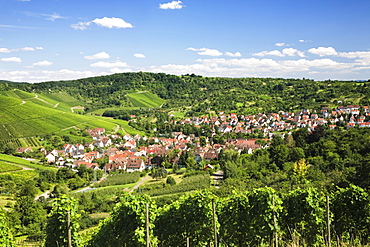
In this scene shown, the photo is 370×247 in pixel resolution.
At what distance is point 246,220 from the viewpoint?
470 inches

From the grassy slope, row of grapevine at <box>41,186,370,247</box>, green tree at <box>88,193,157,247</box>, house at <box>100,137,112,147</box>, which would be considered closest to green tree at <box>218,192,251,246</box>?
row of grapevine at <box>41,186,370,247</box>

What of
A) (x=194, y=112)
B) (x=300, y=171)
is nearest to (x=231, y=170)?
(x=300, y=171)

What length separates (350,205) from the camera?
1245 centimetres

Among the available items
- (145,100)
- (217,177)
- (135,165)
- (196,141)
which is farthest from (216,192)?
(145,100)

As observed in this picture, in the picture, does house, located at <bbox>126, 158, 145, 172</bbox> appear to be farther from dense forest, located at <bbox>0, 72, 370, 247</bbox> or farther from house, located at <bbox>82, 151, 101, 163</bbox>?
house, located at <bbox>82, 151, 101, 163</bbox>

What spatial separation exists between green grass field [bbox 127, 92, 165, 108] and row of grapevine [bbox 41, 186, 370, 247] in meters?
117

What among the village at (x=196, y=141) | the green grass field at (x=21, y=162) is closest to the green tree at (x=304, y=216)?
the village at (x=196, y=141)

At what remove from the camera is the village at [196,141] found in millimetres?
58344

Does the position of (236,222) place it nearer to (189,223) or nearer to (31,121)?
(189,223)

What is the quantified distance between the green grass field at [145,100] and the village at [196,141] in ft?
112

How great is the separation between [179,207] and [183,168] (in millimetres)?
Result: 40614

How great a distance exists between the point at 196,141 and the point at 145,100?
65279 mm

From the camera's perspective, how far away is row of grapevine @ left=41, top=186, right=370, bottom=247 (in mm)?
11117

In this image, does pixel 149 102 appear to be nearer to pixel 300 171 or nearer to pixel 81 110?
pixel 81 110
